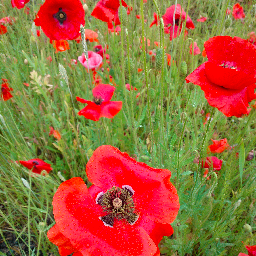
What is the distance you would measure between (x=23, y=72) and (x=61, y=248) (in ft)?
7.18

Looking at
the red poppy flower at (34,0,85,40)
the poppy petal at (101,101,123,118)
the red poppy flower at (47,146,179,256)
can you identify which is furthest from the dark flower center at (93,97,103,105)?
the red poppy flower at (47,146,179,256)

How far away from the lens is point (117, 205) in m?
0.72

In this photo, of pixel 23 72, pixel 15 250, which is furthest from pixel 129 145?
pixel 23 72

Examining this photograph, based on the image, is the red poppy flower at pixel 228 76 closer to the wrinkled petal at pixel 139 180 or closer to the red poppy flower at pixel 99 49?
the wrinkled petal at pixel 139 180

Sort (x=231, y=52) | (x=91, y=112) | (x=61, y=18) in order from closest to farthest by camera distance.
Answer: (x=231, y=52), (x=91, y=112), (x=61, y=18)

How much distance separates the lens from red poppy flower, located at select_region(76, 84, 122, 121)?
47.8 inches

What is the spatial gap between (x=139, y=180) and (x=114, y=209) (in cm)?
12

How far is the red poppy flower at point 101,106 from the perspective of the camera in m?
1.21

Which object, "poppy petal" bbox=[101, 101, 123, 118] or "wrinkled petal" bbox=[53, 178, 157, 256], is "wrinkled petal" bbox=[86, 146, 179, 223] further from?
"poppy petal" bbox=[101, 101, 123, 118]

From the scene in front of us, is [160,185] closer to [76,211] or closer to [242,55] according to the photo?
[76,211]

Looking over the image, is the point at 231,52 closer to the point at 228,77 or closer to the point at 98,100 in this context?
the point at 228,77

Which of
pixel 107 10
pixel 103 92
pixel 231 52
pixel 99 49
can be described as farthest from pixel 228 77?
pixel 99 49

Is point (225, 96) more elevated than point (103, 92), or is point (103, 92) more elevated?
point (225, 96)

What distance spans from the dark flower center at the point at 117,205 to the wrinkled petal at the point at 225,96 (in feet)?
1.26
